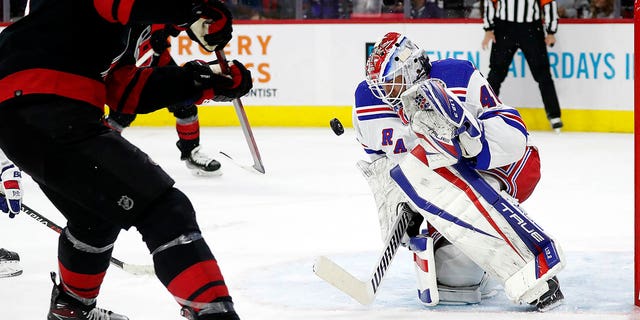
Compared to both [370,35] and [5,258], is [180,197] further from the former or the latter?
[370,35]

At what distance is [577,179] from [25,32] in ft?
11.4

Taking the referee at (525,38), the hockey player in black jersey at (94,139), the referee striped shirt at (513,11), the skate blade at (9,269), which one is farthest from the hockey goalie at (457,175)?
the referee striped shirt at (513,11)

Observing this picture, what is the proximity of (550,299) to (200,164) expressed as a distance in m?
2.97

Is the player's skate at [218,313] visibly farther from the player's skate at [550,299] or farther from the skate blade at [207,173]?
the skate blade at [207,173]

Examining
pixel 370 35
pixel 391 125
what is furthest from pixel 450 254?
pixel 370 35

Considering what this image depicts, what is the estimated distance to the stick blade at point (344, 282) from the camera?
272cm

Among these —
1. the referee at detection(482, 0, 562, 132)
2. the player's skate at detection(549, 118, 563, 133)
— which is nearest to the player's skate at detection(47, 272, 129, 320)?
the referee at detection(482, 0, 562, 132)

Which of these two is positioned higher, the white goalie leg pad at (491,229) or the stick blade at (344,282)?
the white goalie leg pad at (491,229)

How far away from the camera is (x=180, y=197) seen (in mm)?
2100

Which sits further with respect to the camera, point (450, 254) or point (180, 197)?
point (450, 254)

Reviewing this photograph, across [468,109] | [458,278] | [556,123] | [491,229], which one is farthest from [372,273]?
[556,123]

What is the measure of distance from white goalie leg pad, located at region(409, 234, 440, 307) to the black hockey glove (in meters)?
0.75

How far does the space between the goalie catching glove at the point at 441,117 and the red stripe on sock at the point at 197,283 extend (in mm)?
686

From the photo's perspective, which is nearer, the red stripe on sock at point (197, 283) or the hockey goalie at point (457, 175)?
the red stripe on sock at point (197, 283)
